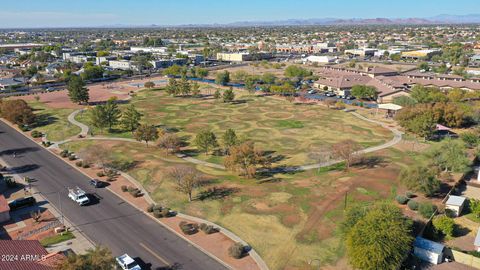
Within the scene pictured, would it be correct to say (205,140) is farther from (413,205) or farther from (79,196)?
(413,205)

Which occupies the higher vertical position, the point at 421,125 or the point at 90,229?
the point at 421,125

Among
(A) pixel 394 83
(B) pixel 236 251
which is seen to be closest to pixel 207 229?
(B) pixel 236 251

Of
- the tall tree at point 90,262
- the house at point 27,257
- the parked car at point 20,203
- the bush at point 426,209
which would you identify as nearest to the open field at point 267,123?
the bush at point 426,209

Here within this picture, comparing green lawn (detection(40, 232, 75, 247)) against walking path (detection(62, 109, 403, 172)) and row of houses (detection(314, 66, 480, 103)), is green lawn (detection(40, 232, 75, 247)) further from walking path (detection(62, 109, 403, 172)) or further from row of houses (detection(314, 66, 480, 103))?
row of houses (detection(314, 66, 480, 103))

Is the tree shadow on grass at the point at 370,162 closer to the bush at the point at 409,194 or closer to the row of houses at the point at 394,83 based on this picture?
the bush at the point at 409,194

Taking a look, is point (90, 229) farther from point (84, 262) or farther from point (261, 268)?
point (261, 268)

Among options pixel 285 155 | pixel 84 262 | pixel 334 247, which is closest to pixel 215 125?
pixel 285 155
